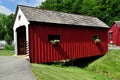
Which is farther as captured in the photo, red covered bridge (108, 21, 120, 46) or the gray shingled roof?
red covered bridge (108, 21, 120, 46)

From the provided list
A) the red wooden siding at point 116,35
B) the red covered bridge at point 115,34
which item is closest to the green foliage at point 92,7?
the red covered bridge at point 115,34

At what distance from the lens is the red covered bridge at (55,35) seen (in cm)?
1858

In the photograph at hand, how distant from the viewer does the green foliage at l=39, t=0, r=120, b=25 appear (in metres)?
61.0

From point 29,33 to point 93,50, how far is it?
30.0 ft

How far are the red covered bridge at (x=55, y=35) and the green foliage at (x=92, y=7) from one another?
116ft

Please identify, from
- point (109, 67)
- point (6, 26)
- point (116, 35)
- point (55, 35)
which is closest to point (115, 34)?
point (116, 35)

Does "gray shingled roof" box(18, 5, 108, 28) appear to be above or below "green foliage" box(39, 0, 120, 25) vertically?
below

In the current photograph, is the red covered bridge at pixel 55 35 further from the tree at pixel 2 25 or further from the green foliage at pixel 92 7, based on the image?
the tree at pixel 2 25

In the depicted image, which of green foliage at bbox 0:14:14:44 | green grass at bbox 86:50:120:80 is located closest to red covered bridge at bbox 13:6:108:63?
green grass at bbox 86:50:120:80

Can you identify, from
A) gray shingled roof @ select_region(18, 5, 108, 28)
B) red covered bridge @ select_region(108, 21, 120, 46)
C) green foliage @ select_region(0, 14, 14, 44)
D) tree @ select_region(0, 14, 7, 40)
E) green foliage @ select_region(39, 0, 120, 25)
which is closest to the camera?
gray shingled roof @ select_region(18, 5, 108, 28)

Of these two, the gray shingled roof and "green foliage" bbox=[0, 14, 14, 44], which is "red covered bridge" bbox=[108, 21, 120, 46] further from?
"green foliage" bbox=[0, 14, 14, 44]

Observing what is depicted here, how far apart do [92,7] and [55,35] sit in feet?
149

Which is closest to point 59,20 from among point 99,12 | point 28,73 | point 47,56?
point 47,56

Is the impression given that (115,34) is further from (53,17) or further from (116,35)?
(53,17)
